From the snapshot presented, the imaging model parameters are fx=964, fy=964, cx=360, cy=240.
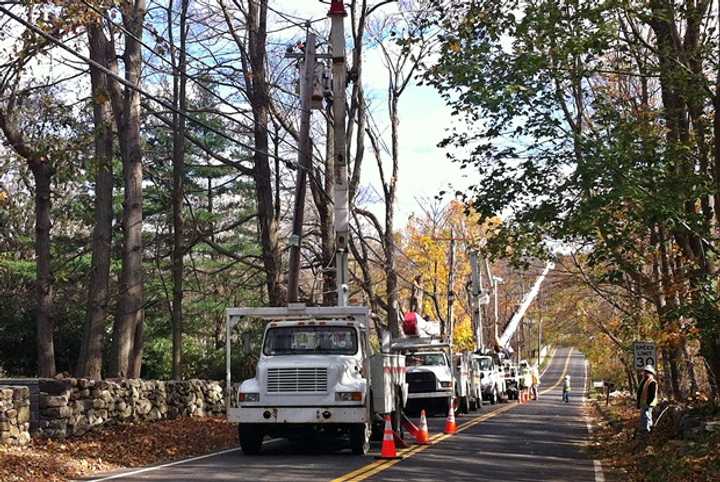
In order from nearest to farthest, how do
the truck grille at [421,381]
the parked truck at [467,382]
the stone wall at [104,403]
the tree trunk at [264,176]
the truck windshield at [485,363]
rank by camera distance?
1. the stone wall at [104,403]
2. the tree trunk at [264,176]
3. the truck grille at [421,381]
4. the parked truck at [467,382]
5. the truck windshield at [485,363]

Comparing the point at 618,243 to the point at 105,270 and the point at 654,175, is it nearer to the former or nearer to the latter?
the point at 654,175

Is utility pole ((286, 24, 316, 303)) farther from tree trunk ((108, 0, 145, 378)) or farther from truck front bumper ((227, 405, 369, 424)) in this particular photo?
truck front bumper ((227, 405, 369, 424))

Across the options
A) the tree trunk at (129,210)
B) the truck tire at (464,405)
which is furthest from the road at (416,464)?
the truck tire at (464,405)

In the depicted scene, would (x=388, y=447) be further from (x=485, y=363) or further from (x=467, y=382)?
(x=485, y=363)

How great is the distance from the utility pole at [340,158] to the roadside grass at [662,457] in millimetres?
7167

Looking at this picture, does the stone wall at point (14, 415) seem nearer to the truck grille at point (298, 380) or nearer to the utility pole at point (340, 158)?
the truck grille at point (298, 380)

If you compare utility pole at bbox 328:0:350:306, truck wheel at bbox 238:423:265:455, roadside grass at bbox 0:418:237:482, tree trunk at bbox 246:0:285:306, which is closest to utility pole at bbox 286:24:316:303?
utility pole at bbox 328:0:350:306

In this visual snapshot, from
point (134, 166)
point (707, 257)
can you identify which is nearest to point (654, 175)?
point (707, 257)

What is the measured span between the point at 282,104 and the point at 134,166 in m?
11.3

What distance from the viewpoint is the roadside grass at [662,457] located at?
549 inches

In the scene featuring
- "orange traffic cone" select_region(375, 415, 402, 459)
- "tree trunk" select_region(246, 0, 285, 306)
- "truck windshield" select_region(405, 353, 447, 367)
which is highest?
"tree trunk" select_region(246, 0, 285, 306)

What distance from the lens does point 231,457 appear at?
56.3ft

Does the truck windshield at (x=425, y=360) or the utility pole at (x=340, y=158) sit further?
the truck windshield at (x=425, y=360)

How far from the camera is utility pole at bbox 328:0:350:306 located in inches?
947
